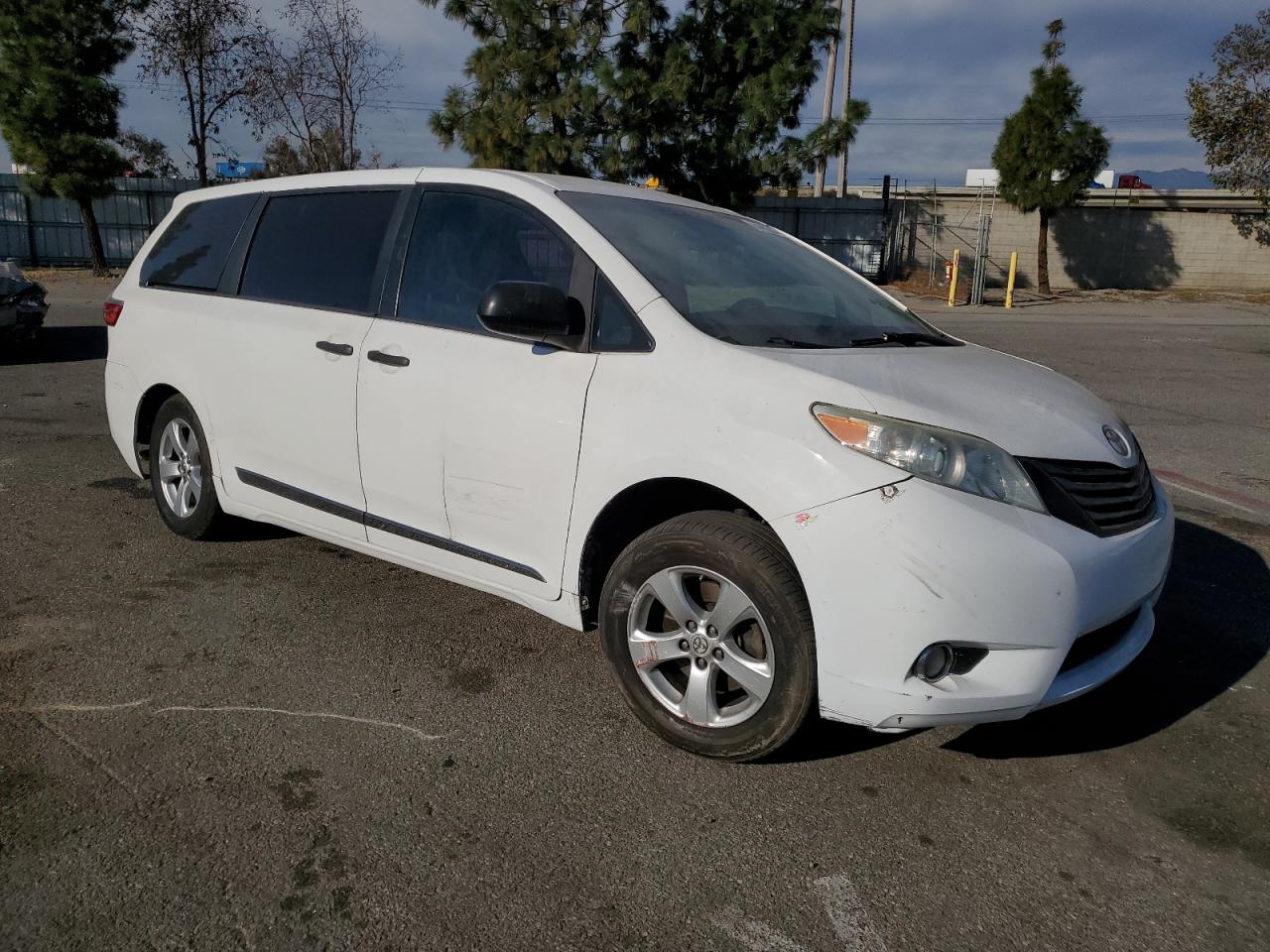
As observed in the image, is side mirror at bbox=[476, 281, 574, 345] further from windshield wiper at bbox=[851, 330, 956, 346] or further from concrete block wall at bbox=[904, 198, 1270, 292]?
concrete block wall at bbox=[904, 198, 1270, 292]

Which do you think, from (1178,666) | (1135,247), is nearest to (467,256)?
(1178,666)

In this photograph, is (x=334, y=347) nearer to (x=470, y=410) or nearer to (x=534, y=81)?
(x=470, y=410)

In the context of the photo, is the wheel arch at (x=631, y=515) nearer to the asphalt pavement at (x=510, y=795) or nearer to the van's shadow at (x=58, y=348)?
the asphalt pavement at (x=510, y=795)

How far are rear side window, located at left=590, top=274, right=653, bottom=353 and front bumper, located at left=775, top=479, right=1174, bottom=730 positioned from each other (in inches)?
32.3

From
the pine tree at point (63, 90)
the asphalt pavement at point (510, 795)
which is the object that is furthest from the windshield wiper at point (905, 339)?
the pine tree at point (63, 90)

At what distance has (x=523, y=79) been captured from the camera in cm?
2111

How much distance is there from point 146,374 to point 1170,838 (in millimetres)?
4675

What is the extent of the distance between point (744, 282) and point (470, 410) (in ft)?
3.64

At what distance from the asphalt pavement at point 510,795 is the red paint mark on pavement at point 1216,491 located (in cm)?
183

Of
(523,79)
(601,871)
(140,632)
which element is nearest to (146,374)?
(140,632)

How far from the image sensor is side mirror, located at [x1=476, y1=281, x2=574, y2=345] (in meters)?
3.20

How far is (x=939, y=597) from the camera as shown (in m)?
2.61

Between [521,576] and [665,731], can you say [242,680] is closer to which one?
[521,576]

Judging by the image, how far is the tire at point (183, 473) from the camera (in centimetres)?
475
